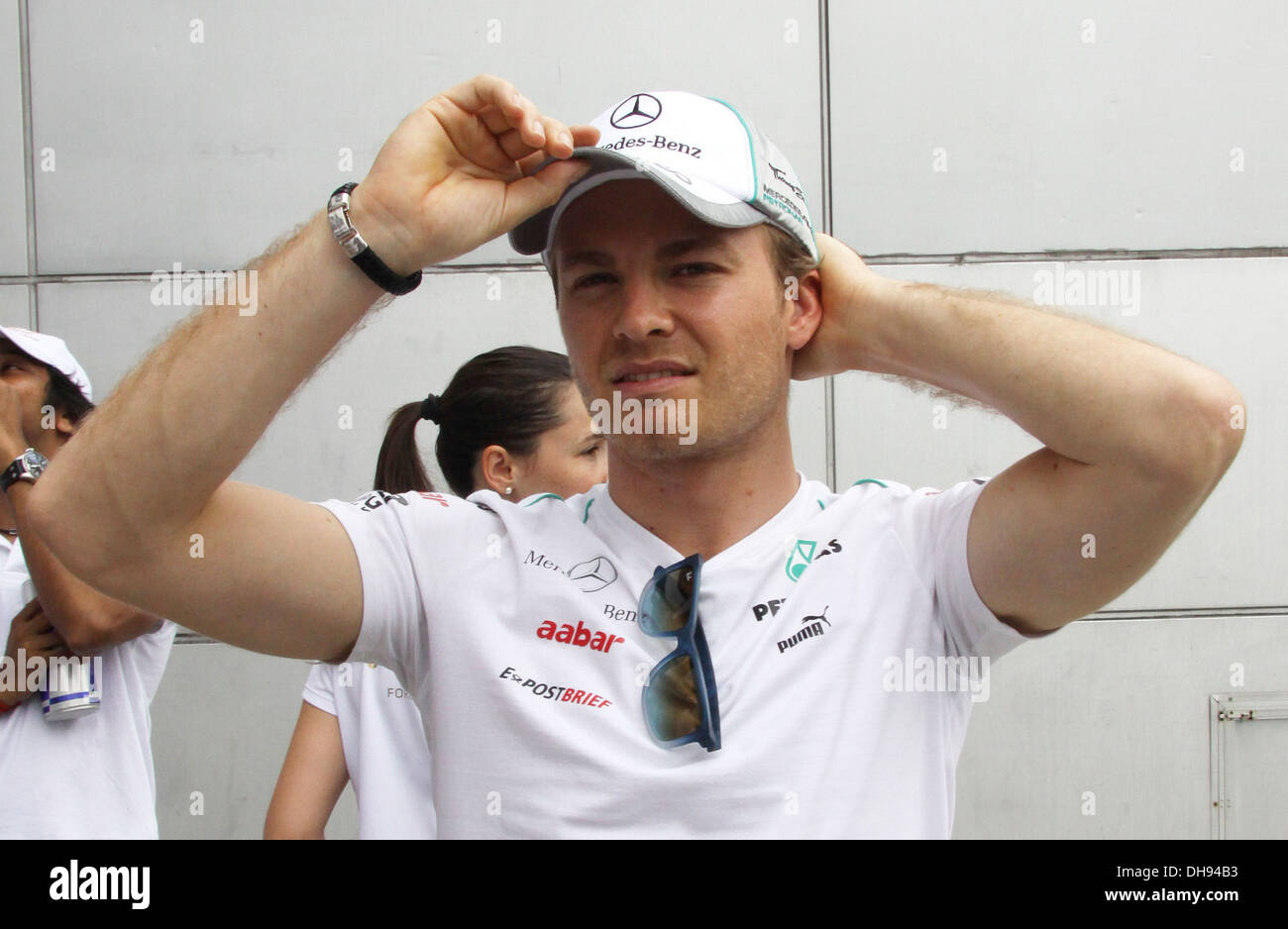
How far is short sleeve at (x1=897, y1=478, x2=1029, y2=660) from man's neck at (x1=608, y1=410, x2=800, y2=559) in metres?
0.23

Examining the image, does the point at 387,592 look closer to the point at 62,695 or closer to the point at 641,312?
the point at 641,312

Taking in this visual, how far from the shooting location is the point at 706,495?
178 centimetres

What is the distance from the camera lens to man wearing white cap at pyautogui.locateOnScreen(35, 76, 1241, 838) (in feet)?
4.86

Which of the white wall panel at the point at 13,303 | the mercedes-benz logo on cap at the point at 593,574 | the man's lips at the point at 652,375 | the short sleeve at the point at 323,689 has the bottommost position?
the short sleeve at the point at 323,689

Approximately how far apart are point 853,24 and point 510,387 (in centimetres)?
200

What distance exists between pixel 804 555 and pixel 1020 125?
293cm

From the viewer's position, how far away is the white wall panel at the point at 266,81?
4039 millimetres

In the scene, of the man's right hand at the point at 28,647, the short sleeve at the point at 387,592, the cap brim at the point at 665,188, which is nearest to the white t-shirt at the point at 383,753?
the man's right hand at the point at 28,647

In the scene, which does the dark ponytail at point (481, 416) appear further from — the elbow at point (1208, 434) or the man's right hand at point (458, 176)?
the elbow at point (1208, 434)

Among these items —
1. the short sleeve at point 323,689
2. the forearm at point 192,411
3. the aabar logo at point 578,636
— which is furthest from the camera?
the short sleeve at point 323,689

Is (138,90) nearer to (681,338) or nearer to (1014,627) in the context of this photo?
(681,338)

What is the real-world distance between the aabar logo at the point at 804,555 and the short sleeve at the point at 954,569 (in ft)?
0.36

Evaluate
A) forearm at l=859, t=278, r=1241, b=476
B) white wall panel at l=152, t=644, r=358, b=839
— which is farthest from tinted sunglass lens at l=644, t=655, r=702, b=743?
white wall panel at l=152, t=644, r=358, b=839
